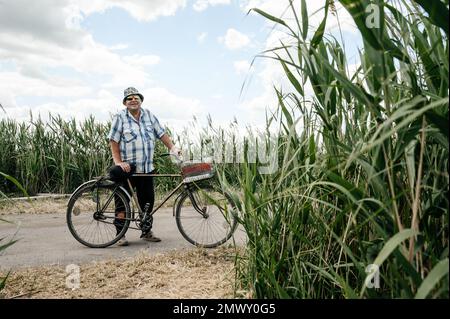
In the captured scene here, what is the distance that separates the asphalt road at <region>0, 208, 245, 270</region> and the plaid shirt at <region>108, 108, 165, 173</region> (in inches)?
33.5

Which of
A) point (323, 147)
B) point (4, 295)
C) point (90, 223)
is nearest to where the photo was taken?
point (323, 147)

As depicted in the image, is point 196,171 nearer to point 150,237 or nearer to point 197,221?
point 197,221

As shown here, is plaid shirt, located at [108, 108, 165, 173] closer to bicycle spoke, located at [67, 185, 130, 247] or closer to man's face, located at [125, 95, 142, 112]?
man's face, located at [125, 95, 142, 112]

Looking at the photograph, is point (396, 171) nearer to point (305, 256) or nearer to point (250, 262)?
point (305, 256)

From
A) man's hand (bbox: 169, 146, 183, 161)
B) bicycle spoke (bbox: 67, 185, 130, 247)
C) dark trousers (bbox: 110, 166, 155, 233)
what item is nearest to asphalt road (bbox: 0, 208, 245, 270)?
bicycle spoke (bbox: 67, 185, 130, 247)

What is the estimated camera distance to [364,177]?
6.03ft

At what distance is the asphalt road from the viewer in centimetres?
418

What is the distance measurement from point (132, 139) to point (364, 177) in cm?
328

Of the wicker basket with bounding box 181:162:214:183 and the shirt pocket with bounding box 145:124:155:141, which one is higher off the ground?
the shirt pocket with bounding box 145:124:155:141

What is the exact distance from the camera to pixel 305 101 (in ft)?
6.80

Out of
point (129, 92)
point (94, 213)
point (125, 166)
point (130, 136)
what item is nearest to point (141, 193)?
point (125, 166)

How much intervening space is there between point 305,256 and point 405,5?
118 cm

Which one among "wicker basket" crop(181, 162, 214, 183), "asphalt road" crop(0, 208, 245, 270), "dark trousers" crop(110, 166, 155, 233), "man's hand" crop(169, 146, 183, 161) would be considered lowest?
"asphalt road" crop(0, 208, 245, 270)

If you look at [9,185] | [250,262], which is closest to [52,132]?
[9,185]
